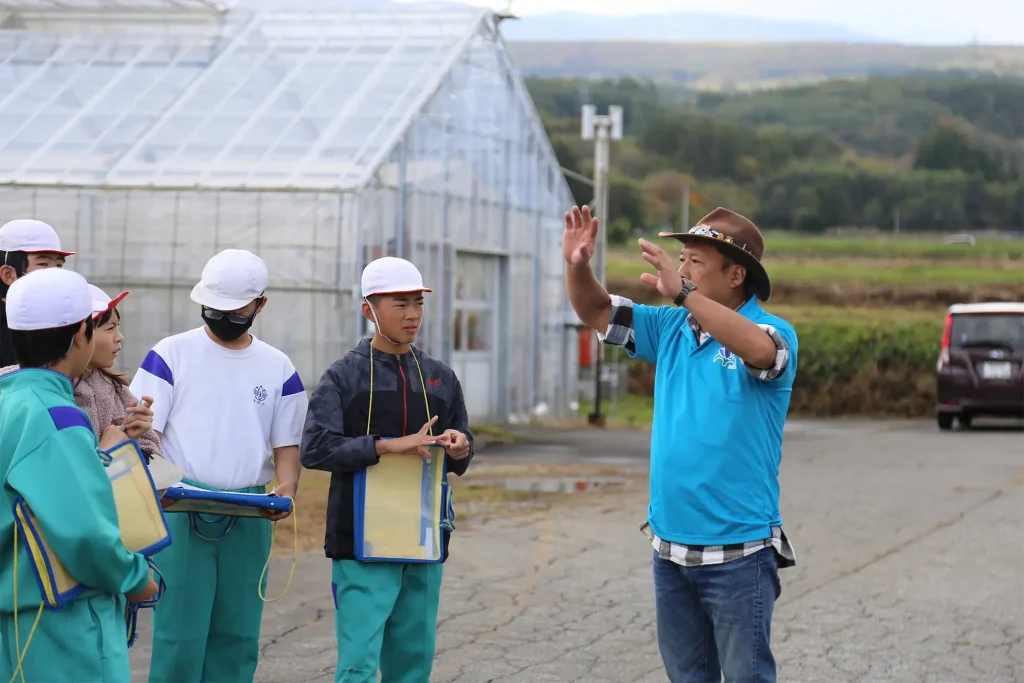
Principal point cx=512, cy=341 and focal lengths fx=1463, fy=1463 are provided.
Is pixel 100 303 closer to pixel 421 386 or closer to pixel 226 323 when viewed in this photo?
pixel 226 323

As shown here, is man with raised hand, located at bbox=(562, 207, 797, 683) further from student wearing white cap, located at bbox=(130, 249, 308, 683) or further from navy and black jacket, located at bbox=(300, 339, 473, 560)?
student wearing white cap, located at bbox=(130, 249, 308, 683)

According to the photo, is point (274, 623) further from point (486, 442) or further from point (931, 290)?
point (931, 290)

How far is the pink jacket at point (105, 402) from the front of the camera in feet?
15.3

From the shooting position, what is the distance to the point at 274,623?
7.46 meters

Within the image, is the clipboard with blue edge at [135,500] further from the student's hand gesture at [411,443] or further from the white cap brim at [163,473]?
the student's hand gesture at [411,443]

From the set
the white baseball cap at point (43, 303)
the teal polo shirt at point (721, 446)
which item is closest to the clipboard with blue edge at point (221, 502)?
the white baseball cap at point (43, 303)

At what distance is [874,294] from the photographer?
4391cm

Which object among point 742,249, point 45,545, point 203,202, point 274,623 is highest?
point 203,202

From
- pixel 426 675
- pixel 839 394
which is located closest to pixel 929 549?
pixel 426 675

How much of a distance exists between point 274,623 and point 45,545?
398 cm

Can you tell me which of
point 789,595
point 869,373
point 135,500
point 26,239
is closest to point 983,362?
point 869,373

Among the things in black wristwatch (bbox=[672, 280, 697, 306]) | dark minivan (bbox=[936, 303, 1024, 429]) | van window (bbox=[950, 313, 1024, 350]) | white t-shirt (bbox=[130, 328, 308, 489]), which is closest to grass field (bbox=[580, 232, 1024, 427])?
dark minivan (bbox=[936, 303, 1024, 429])

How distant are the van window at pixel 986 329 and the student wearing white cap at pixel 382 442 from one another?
17.7 meters

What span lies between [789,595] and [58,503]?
5621 mm
